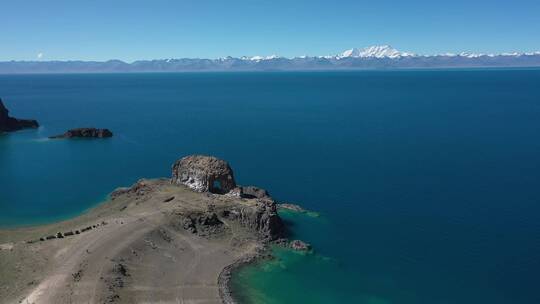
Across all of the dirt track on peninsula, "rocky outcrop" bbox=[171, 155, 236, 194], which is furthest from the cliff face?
the dirt track on peninsula

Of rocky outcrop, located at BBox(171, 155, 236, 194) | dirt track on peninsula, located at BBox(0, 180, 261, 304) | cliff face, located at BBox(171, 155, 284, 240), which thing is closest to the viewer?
dirt track on peninsula, located at BBox(0, 180, 261, 304)

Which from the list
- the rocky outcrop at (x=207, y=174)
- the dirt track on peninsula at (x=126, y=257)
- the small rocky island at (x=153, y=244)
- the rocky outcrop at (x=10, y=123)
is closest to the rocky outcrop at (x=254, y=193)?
the small rocky island at (x=153, y=244)

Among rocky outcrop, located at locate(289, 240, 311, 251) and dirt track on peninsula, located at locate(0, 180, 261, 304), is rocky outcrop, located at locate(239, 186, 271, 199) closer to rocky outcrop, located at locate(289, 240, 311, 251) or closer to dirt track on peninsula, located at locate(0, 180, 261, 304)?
dirt track on peninsula, located at locate(0, 180, 261, 304)

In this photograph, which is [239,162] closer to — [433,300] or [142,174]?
[142,174]

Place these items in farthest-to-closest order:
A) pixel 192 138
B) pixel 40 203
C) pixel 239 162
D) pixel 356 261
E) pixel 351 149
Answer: pixel 192 138 → pixel 351 149 → pixel 239 162 → pixel 40 203 → pixel 356 261

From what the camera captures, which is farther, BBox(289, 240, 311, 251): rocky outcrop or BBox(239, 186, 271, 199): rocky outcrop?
BBox(239, 186, 271, 199): rocky outcrop

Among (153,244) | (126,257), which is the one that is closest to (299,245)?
(153,244)

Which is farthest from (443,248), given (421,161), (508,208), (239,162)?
(239,162)
